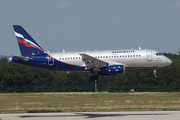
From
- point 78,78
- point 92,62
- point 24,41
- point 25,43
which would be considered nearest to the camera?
point 92,62

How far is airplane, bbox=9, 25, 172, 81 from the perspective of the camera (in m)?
49.7

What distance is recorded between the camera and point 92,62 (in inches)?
2002

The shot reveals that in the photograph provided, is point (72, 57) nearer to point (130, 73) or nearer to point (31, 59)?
point (31, 59)

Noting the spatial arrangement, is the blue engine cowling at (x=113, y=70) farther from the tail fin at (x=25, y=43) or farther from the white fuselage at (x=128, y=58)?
the tail fin at (x=25, y=43)

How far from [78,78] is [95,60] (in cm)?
4570

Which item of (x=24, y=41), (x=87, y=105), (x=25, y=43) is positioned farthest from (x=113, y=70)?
(x=24, y=41)

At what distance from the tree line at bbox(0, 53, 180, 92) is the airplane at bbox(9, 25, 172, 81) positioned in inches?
1400

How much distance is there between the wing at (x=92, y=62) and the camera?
49.6 metres

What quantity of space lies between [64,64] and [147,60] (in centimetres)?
1343

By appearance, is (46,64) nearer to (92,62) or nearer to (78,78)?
(92,62)

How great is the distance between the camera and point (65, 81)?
94.6 m

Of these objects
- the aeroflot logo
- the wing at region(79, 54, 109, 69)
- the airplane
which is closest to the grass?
the airplane

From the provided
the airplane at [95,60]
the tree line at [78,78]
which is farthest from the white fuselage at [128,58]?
the tree line at [78,78]

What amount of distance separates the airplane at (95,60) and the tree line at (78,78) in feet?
117
